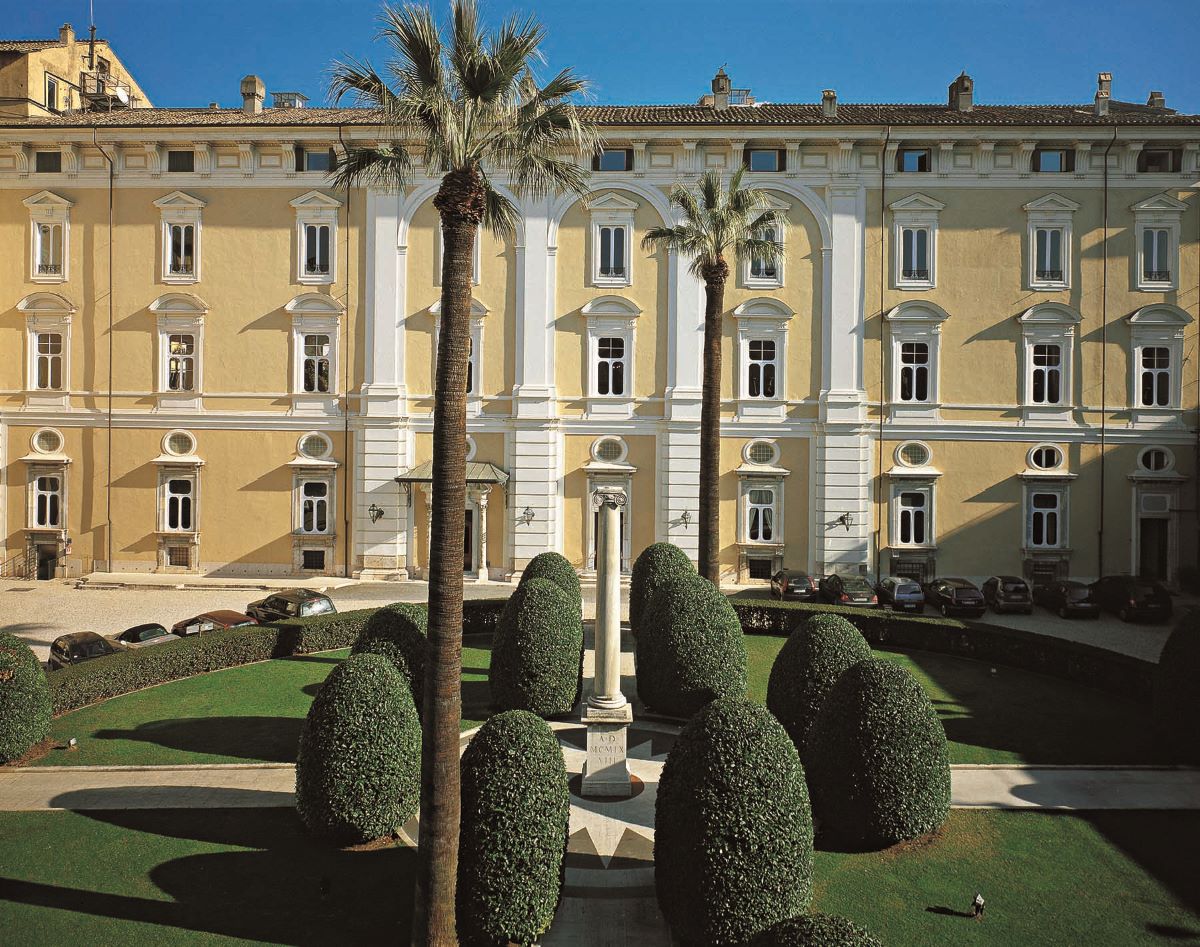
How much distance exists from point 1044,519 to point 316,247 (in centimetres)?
2890

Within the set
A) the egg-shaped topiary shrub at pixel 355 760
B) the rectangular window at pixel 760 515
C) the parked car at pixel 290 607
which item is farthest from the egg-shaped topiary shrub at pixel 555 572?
the rectangular window at pixel 760 515

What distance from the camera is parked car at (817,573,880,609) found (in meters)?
27.7

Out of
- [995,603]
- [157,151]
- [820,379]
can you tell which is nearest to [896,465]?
[820,379]

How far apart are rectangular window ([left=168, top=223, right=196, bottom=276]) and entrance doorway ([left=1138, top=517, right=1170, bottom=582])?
120ft

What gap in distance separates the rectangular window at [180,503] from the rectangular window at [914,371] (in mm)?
27154

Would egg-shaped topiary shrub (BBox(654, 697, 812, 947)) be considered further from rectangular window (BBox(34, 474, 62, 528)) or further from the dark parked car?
rectangular window (BBox(34, 474, 62, 528))

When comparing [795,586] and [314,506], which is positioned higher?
[314,506]

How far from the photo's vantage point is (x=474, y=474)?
31891mm

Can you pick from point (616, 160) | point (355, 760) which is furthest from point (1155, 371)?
point (355, 760)

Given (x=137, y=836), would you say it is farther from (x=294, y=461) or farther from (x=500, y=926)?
(x=294, y=461)

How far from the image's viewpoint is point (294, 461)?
3284 centimetres

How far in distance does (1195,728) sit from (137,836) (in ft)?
54.1

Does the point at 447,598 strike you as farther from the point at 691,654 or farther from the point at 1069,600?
the point at 1069,600

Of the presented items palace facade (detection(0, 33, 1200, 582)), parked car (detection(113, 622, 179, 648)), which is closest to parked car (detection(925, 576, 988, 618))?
→ palace facade (detection(0, 33, 1200, 582))
